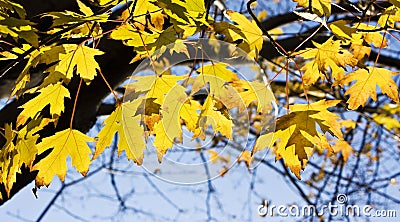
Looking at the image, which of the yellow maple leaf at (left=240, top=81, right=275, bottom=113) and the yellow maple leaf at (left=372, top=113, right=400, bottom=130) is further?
the yellow maple leaf at (left=372, top=113, right=400, bottom=130)

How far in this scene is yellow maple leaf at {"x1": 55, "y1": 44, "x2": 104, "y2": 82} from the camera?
74 cm

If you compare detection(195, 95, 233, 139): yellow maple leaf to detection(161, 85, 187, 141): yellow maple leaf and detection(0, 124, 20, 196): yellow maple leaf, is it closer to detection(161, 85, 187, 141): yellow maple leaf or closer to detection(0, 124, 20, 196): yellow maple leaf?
detection(161, 85, 187, 141): yellow maple leaf

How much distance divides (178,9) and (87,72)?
201mm

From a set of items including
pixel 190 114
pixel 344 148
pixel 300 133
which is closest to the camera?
pixel 300 133

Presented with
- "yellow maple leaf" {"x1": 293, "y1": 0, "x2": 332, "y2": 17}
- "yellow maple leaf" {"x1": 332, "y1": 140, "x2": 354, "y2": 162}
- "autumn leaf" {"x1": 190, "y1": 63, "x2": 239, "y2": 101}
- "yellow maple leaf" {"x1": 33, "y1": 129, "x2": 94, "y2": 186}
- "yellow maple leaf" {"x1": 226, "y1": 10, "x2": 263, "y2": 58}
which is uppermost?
"yellow maple leaf" {"x1": 293, "y1": 0, "x2": 332, "y2": 17}

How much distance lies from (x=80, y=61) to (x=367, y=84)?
506 millimetres

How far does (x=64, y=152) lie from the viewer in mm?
777

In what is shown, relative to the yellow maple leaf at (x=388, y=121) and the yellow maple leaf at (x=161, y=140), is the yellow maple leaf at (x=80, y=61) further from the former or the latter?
the yellow maple leaf at (x=388, y=121)

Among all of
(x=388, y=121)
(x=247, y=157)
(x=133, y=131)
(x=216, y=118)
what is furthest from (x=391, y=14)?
(x=388, y=121)

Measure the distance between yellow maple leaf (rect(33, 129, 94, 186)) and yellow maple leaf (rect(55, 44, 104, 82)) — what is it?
101 millimetres

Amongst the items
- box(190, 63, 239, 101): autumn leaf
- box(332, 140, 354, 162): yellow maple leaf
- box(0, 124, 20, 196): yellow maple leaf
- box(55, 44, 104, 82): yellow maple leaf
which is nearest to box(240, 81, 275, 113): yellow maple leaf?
box(190, 63, 239, 101): autumn leaf

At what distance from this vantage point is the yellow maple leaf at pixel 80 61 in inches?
29.1

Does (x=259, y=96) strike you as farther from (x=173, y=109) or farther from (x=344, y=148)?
(x=344, y=148)

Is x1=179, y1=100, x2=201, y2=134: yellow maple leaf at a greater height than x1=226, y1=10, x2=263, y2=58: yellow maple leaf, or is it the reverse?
x1=226, y1=10, x2=263, y2=58: yellow maple leaf
